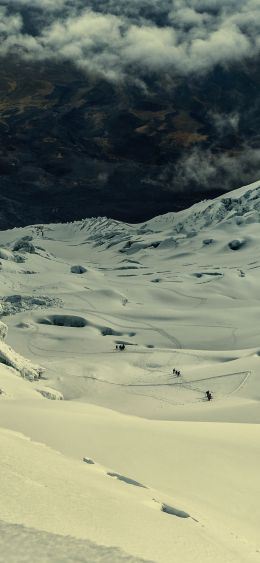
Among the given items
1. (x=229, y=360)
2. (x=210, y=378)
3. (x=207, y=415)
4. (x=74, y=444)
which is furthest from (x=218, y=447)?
(x=229, y=360)

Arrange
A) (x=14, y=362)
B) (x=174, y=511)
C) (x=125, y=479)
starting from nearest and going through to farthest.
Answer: (x=174, y=511) < (x=125, y=479) < (x=14, y=362)

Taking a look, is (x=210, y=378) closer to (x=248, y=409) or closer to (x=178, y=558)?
(x=248, y=409)

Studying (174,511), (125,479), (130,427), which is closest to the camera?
(174,511)

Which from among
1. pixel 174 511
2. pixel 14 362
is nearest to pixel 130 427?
pixel 174 511

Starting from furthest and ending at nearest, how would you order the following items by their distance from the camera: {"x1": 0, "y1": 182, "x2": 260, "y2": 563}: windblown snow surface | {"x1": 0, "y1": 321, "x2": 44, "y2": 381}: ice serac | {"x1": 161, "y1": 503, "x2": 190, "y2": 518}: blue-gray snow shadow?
{"x1": 0, "y1": 321, "x2": 44, "y2": 381}: ice serac → {"x1": 161, "y1": 503, "x2": 190, "y2": 518}: blue-gray snow shadow → {"x1": 0, "y1": 182, "x2": 260, "y2": 563}: windblown snow surface

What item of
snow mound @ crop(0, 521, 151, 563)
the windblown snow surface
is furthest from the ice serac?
snow mound @ crop(0, 521, 151, 563)

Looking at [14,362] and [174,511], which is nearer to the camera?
[174,511]

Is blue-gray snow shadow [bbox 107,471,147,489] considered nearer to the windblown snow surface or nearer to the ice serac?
the windblown snow surface

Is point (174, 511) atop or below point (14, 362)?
below

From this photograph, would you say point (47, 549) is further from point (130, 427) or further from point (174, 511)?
point (130, 427)
